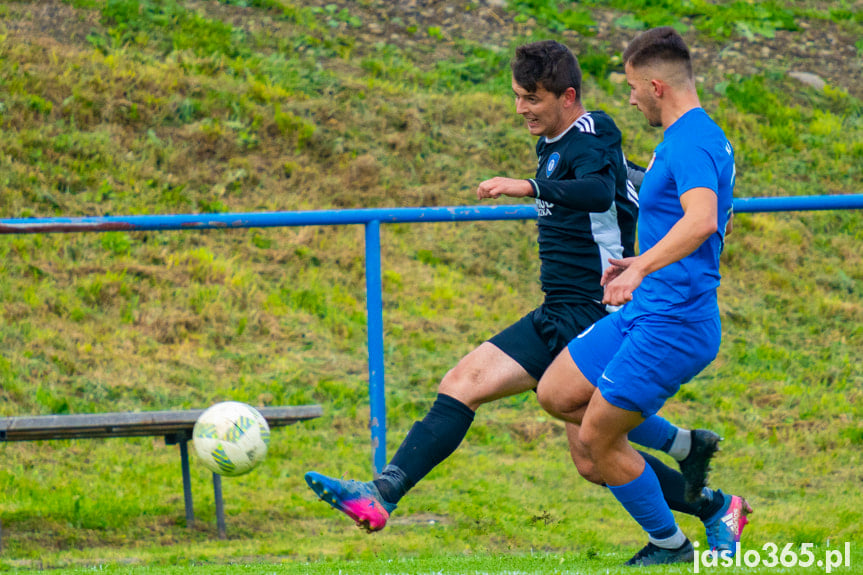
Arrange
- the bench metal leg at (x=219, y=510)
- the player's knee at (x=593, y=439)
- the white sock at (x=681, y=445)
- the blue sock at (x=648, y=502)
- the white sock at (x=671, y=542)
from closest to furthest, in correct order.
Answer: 1. the player's knee at (x=593, y=439)
2. the blue sock at (x=648, y=502)
3. the white sock at (x=671, y=542)
4. the white sock at (x=681, y=445)
5. the bench metal leg at (x=219, y=510)

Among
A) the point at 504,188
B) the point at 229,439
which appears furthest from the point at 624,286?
the point at 229,439

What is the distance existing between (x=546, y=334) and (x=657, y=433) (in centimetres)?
68

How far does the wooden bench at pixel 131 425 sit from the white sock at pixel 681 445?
1.96 m

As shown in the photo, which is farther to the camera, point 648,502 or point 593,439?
point 648,502

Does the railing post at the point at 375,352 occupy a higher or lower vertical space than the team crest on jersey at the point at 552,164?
lower

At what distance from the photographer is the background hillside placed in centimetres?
592

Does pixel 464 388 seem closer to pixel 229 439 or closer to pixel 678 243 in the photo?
pixel 678 243

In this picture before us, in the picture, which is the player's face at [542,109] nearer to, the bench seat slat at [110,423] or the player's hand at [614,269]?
the player's hand at [614,269]

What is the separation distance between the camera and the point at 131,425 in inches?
199

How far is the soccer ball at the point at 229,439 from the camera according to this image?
15.3 ft

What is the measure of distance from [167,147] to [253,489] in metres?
5.13

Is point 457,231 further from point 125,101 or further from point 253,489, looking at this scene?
point 253,489

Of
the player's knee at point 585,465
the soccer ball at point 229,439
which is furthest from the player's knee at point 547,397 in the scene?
the soccer ball at point 229,439

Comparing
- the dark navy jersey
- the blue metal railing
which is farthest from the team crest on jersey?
the blue metal railing
